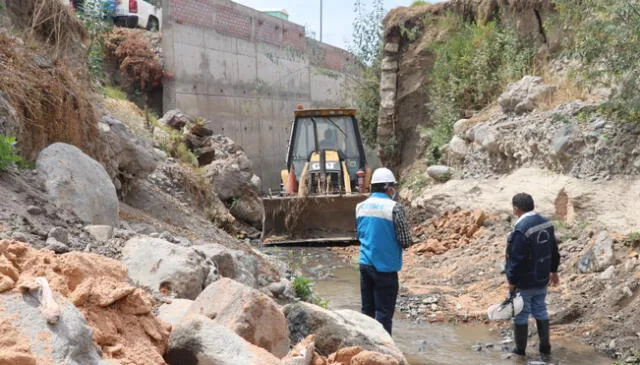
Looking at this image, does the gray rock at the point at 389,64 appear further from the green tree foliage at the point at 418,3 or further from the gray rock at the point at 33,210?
the gray rock at the point at 33,210

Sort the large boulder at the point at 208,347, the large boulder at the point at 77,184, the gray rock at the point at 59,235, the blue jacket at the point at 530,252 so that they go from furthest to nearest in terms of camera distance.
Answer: the blue jacket at the point at 530,252 < the large boulder at the point at 77,184 < the gray rock at the point at 59,235 < the large boulder at the point at 208,347

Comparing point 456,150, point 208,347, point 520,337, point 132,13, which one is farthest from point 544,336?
point 132,13

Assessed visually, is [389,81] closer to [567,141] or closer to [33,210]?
[567,141]

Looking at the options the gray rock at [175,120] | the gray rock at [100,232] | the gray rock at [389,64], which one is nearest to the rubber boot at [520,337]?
the gray rock at [100,232]

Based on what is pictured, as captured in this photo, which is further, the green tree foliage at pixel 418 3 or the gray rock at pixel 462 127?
the green tree foliage at pixel 418 3

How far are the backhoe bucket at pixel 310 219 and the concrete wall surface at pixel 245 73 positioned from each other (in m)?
7.16

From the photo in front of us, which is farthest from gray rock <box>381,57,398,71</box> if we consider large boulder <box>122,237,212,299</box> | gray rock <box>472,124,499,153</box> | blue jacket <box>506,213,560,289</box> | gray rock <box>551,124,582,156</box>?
large boulder <box>122,237,212,299</box>

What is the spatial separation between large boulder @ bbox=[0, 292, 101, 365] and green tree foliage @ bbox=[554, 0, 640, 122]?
7.34 metres

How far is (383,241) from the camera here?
249 inches

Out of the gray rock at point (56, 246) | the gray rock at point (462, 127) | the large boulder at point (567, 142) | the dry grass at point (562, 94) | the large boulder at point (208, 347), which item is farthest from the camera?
the gray rock at point (462, 127)

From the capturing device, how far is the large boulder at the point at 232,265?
605cm

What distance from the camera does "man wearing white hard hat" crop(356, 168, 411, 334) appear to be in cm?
630

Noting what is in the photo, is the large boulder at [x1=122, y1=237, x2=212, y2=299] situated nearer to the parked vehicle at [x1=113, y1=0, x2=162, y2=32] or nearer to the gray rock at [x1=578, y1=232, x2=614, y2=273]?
the gray rock at [x1=578, y1=232, x2=614, y2=273]

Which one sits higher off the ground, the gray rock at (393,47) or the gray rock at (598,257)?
the gray rock at (393,47)
